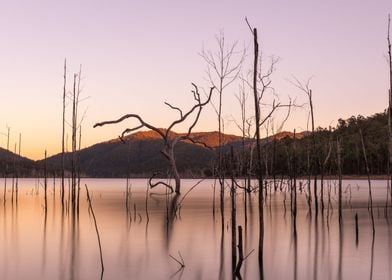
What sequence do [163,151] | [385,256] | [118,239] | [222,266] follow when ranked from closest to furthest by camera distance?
[222,266], [385,256], [118,239], [163,151]

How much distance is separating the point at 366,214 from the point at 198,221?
32.5ft

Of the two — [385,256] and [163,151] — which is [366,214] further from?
[163,151]

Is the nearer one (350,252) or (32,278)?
(32,278)

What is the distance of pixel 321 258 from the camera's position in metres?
15.6

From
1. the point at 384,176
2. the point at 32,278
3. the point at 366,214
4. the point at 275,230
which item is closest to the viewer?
the point at 32,278

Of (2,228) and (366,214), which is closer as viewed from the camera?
(2,228)

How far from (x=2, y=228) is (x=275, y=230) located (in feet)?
39.8

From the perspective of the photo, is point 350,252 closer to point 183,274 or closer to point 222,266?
point 222,266

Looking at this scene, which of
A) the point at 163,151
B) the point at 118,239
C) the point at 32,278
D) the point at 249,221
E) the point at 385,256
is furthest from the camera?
the point at 163,151

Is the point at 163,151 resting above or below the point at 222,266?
above

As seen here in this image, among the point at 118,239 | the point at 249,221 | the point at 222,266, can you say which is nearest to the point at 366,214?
the point at 249,221

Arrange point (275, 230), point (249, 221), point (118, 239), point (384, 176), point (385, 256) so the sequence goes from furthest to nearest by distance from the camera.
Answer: point (384, 176), point (249, 221), point (275, 230), point (118, 239), point (385, 256)

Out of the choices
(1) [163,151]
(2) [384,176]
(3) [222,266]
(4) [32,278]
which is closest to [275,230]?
(3) [222,266]

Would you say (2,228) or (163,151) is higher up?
(163,151)
